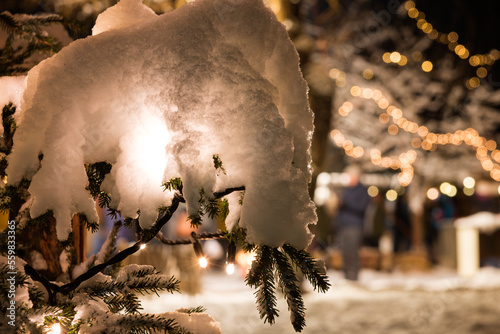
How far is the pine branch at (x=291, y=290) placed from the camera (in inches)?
57.3

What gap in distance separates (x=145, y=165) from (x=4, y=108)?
1.85 ft

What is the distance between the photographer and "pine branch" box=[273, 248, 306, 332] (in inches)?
57.3

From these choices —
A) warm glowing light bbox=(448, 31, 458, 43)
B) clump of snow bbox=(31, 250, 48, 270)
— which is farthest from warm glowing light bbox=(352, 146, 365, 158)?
clump of snow bbox=(31, 250, 48, 270)

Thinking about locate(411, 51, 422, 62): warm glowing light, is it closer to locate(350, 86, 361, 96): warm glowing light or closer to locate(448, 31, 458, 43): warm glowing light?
locate(448, 31, 458, 43): warm glowing light

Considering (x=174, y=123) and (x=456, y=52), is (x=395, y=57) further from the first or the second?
(x=174, y=123)

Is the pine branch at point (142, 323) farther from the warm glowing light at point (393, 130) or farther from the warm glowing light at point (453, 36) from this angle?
the warm glowing light at point (453, 36)

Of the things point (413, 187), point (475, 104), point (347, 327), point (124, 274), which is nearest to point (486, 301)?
point (347, 327)

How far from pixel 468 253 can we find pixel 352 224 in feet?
9.83

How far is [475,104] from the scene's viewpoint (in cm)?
1523

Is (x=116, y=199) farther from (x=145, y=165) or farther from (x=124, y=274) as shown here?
(x=124, y=274)

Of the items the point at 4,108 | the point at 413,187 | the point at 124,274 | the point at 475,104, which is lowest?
the point at 124,274

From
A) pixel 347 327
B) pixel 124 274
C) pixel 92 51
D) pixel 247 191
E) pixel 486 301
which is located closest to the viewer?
pixel 247 191

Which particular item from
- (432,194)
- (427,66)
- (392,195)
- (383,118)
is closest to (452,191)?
(432,194)

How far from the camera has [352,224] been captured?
8852 millimetres
